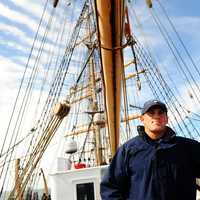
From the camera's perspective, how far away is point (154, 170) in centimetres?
213

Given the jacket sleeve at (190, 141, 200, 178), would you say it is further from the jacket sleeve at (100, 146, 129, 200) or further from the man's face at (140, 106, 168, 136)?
the jacket sleeve at (100, 146, 129, 200)

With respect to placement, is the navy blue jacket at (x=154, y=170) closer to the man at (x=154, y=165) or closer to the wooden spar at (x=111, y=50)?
the man at (x=154, y=165)

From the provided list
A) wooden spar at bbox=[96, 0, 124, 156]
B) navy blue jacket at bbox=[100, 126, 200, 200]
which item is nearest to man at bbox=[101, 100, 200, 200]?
navy blue jacket at bbox=[100, 126, 200, 200]

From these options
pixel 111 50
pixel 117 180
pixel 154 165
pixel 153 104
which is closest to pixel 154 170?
pixel 154 165

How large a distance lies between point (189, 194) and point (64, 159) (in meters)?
7.02

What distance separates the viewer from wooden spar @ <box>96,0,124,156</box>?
6.73m

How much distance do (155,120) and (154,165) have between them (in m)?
0.29

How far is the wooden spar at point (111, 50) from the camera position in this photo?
265 inches

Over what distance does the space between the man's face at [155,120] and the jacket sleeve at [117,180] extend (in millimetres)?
208

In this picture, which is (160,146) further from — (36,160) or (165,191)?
(36,160)

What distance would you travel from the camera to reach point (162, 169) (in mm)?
2125

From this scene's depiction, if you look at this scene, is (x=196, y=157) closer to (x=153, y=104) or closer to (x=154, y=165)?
(x=154, y=165)

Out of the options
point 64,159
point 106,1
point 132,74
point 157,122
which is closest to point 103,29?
point 106,1

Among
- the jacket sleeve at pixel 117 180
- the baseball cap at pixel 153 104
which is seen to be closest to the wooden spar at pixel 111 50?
the baseball cap at pixel 153 104
